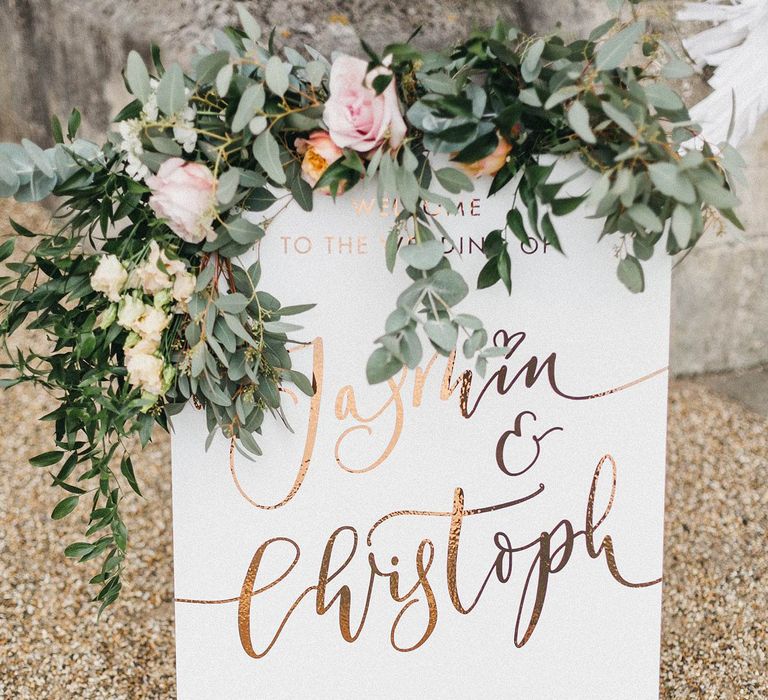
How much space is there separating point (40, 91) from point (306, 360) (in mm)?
2073

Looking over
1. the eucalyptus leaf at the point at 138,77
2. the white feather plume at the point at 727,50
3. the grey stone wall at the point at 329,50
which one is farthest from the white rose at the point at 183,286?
the white feather plume at the point at 727,50

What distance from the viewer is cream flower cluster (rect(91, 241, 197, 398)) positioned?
0.92 m

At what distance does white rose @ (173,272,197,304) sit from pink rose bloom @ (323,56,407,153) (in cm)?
27

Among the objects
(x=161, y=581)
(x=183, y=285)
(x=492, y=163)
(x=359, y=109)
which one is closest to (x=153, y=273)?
(x=183, y=285)

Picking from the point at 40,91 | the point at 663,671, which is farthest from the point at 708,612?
the point at 40,91

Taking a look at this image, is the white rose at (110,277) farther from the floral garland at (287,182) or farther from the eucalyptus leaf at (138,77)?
the eucalyptus leaf at (138,77)

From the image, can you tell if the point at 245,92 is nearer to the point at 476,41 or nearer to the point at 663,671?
the point at 476,41

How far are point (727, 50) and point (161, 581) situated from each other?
2.04m

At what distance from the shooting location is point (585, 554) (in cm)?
108

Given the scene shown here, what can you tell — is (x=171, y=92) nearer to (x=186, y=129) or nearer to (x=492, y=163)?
(x=186, y=129)

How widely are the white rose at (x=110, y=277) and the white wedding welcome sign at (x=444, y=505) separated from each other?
0.63ft

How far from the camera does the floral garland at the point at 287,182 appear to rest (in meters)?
0.84

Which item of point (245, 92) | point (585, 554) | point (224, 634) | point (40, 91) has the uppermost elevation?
point (40, 91)

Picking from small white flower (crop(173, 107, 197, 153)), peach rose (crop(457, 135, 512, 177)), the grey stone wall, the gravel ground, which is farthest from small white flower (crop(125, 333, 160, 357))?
the grey stone wall
